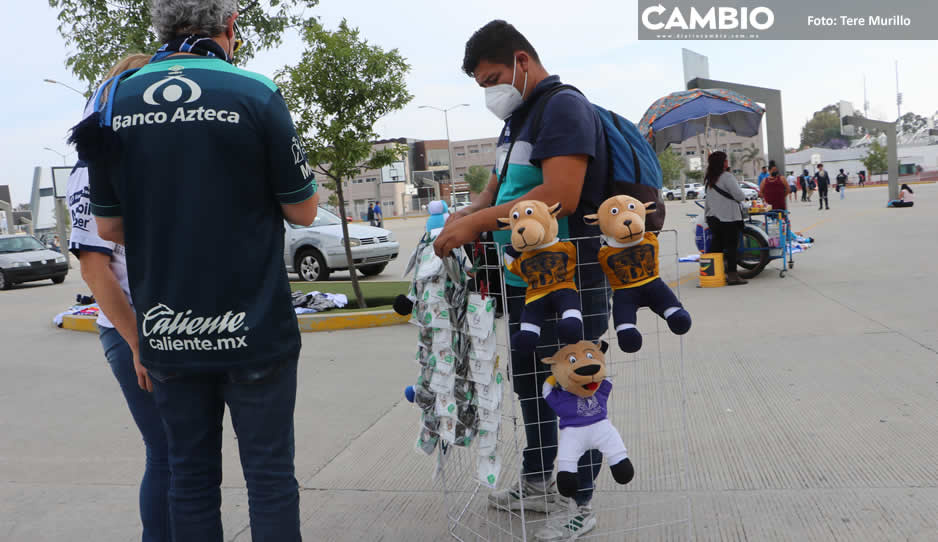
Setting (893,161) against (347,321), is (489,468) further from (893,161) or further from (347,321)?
(893,161)

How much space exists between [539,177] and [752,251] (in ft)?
26.6

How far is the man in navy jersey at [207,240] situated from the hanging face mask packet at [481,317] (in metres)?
0.68

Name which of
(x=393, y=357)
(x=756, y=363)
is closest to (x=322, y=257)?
(x=393, y=357)

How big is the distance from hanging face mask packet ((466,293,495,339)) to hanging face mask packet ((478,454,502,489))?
43 cm

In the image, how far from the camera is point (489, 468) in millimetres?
2521

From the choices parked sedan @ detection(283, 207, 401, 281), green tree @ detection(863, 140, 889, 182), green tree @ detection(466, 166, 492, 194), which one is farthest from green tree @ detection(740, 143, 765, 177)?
parked sedan @ detection(283, 207, 401, 281)

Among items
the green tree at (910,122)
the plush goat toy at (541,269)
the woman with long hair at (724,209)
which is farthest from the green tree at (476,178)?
the green tree at (910,122)

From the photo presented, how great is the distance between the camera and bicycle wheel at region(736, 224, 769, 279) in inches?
383

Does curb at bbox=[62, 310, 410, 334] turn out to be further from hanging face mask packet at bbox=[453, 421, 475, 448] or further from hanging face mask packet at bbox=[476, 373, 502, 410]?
hanging face mask packet at bbox=[476, 373, 502, 410]

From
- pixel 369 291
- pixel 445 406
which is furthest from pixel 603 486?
pixel 369 291

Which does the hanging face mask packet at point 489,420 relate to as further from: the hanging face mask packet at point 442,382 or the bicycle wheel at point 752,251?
the bicycle wheel at point 752,251

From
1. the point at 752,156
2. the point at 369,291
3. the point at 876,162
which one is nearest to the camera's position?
the point at 369,291

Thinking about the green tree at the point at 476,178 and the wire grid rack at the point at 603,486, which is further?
the green tree at the point at 476,178

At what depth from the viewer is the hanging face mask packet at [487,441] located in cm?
250
